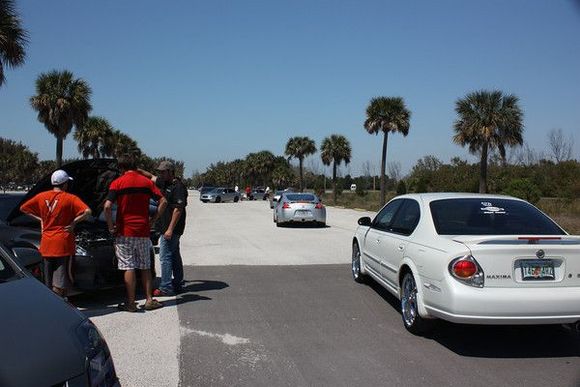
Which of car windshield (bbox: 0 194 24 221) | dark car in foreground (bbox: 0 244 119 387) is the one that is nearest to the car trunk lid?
dark car in foreground (bbox: 0 244 119 387)

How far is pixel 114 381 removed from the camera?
2.96 metres

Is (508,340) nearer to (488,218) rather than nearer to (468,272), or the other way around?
(468,272)

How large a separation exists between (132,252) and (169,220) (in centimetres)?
105

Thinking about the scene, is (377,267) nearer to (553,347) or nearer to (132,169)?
(553,347)

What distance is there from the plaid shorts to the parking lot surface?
612 mm

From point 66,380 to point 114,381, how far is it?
0.50 meters

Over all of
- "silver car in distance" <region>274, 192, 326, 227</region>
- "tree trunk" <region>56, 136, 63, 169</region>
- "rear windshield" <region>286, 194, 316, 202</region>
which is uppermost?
"tree trunk" <region>56, 136, 63, 169</region>

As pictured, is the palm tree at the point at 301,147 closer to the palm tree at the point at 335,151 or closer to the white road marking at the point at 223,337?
the palm tree at the point at 335,151

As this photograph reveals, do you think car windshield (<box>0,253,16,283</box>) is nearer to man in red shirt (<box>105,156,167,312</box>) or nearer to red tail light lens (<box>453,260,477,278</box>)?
man in red shirt (<box>105,156,167,312</box>)

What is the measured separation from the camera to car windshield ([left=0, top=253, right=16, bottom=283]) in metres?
3.68

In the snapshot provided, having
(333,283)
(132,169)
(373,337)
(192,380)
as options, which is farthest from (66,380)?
(333,283)

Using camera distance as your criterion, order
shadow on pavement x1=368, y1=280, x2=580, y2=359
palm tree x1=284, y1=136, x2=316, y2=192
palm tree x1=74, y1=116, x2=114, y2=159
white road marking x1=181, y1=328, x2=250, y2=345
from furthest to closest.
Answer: palm tree x1=284, y1=136, x2=316, y2=192 → palm tree x1=74, y1=116, x2=114, y2=159 → white road marking x1=181, y1=328, x2=250, y2=345 → shadow on pavement x1=368, y1=280, x2=580, y2=359

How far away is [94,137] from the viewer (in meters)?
47.6

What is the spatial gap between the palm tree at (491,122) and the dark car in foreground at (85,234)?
27320 mm
